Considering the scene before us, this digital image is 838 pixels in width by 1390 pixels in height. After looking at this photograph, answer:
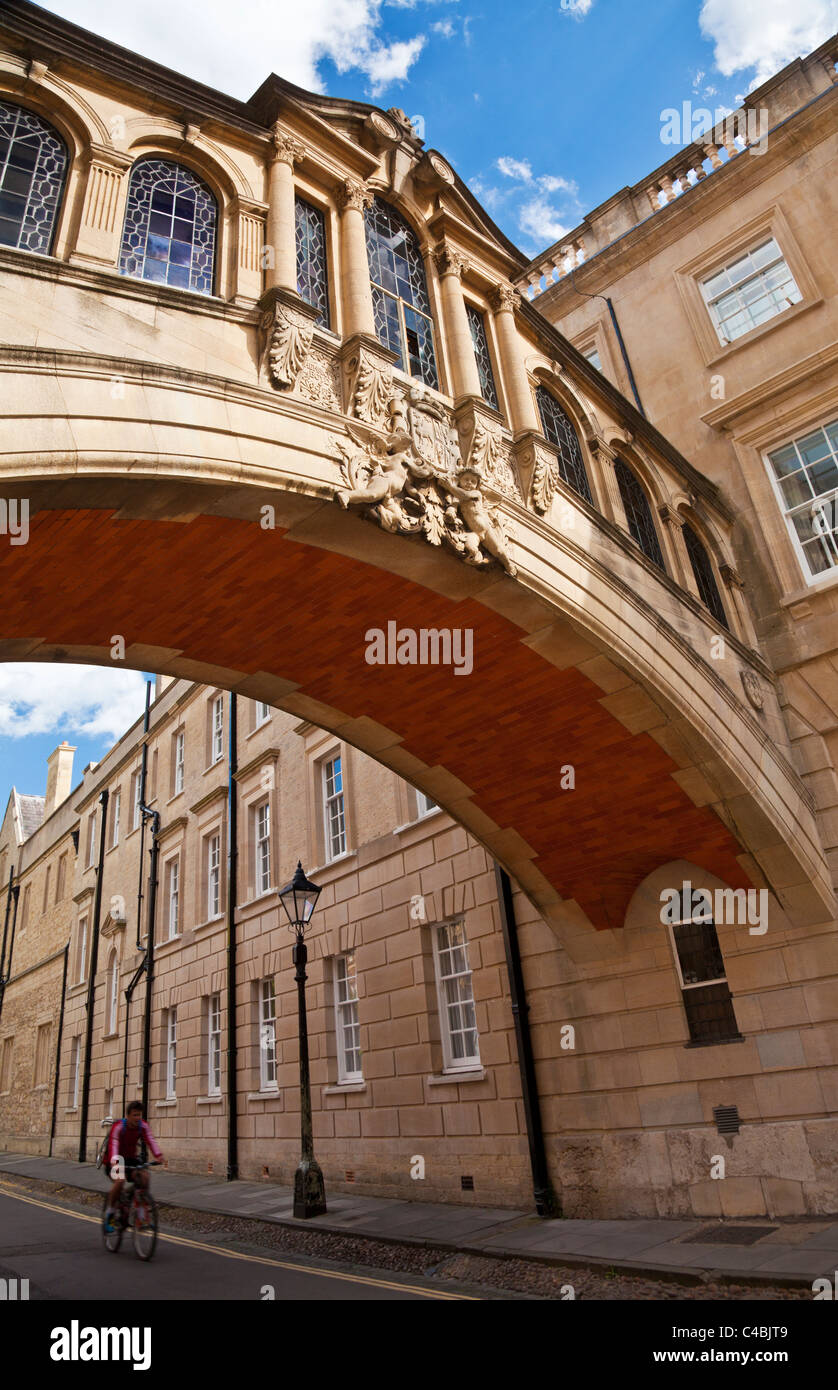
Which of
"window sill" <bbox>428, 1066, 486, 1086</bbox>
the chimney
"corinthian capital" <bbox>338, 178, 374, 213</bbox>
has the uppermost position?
the chimney

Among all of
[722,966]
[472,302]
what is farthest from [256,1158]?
[472,302]

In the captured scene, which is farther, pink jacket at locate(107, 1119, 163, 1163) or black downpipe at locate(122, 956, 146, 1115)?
black downpipe at locate(122, 956, 146, 1115)

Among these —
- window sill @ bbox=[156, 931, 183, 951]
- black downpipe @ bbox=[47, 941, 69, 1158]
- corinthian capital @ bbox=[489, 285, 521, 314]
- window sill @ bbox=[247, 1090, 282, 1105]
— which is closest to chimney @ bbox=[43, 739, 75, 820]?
black downpipe @ bbox=[47, 941, 69, 1158]

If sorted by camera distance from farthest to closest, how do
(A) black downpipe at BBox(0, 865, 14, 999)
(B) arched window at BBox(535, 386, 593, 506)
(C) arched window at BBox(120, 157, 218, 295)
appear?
(A) black downpipe at BBox(0, 865, 14, 999)
(B) arched window at BBox(535, 386, 593, 506)
(C) arched window at BBox(120, 157, 218, 295)

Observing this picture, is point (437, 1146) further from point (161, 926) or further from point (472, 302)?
point (161, 926)

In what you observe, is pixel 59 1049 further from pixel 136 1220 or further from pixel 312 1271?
pixel 312 1271

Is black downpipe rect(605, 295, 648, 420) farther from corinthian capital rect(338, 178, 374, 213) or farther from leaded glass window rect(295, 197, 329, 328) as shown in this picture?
leaded glass window rect(295, 197, 329, 328)

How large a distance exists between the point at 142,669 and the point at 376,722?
8.68ft

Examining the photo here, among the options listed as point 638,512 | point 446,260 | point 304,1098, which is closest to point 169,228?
point 446,260

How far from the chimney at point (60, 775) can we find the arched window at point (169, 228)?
3669cm

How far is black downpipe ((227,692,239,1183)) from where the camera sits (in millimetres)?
17250

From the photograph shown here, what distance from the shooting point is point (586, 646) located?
328 inches

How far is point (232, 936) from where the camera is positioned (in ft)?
61.2

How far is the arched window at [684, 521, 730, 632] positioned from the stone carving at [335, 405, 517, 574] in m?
4.94
